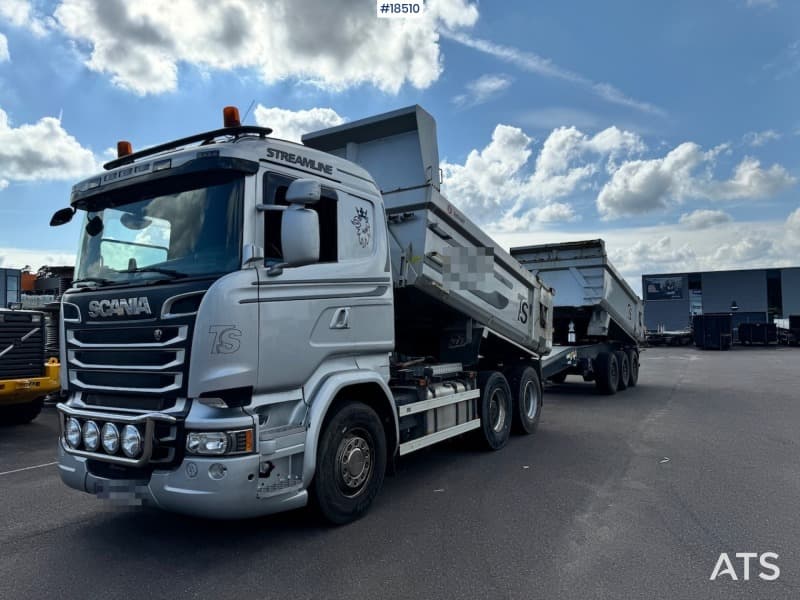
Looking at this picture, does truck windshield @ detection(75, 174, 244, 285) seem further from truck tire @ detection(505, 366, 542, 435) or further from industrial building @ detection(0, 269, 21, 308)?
industrial building @ detection(0, 269, 21, 308)

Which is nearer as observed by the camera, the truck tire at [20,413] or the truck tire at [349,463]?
the truck tire at [349,463]

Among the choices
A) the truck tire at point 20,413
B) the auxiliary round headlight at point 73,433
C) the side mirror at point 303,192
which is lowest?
the truck tire at point 20,413

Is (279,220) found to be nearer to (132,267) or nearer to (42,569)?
(132,267)

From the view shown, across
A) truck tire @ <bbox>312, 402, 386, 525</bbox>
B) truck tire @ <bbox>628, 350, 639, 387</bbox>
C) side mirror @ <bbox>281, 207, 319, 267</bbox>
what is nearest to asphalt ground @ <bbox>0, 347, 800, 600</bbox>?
truck tire @ <bbox>312, 402, 386, 525</bbox>

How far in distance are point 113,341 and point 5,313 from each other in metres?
6.13

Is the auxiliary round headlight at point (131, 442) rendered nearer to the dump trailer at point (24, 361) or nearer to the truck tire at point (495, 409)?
the truck tire at point (495, 409)

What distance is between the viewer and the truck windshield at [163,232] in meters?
3.96

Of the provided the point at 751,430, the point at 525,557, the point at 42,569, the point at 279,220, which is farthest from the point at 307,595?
the point at 751,430

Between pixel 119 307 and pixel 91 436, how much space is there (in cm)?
98

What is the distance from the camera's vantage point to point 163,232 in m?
4.25

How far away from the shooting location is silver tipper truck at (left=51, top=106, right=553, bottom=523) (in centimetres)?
373

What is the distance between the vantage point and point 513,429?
27.3 ft

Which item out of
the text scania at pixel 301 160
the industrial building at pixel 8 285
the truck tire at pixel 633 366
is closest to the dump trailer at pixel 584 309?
the truck tire at pixel 633 366

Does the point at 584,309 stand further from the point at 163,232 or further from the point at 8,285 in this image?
the point at 8,285
